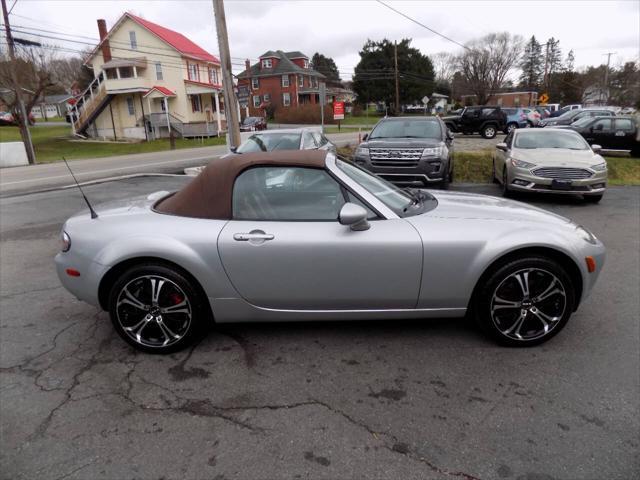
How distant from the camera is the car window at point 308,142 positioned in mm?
10606

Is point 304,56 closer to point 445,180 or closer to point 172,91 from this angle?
point 172,91

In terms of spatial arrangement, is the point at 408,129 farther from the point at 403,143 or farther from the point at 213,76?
the point at 213,76

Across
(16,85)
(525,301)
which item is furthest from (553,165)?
(16,85)

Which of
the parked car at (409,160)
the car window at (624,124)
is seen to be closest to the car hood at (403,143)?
the parked car at (409,160)

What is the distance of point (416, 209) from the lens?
138 inches

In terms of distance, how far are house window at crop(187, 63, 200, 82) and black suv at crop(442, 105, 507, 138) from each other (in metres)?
27.7

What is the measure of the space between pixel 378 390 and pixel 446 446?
598mm

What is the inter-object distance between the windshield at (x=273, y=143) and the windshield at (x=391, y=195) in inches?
259

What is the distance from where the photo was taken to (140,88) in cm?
3888

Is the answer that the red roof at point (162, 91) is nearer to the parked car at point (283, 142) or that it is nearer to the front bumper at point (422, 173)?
the parked car at point (283, 142)

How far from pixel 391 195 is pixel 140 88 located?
40987 millimetres

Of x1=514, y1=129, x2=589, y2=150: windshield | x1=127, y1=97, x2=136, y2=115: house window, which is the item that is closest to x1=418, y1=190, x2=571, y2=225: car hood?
x1=514, y1=129, x2=589, y2=150: windshield

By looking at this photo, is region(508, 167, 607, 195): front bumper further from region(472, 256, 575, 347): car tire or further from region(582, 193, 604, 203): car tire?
region(472, 256, 575, 347): car tire

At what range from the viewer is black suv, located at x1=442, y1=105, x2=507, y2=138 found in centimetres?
2414
